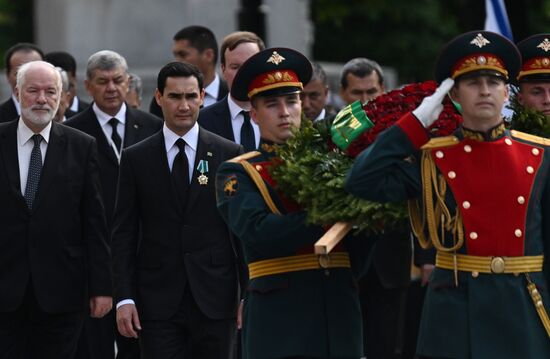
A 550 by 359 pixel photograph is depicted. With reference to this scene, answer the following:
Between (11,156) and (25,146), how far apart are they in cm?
12

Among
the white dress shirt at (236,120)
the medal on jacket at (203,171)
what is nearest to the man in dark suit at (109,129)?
the white dress shirt at (236,120)

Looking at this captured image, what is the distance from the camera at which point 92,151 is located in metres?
10.6

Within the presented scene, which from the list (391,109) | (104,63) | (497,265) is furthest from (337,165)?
(104,63)

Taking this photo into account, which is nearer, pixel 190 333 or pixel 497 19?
pixel 190 333

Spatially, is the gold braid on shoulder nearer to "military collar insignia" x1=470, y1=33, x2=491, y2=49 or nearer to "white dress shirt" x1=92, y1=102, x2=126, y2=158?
"military collar insignia" x1=470, y1=33, x2=491, y2=49

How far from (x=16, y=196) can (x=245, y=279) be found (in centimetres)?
152

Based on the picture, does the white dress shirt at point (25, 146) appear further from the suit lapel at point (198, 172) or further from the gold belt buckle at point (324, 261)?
the gold belt buckle at point (324, 261)

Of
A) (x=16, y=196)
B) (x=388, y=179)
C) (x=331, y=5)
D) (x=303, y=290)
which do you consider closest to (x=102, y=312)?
(x=16, y=196)

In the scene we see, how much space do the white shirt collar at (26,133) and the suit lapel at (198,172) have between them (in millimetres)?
997

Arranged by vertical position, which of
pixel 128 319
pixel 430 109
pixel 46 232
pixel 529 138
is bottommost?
pixel 128 319

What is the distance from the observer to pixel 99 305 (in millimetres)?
10367

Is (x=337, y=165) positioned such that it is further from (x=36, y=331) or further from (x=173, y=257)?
(x=36, y=331)

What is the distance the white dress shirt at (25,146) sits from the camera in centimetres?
1041

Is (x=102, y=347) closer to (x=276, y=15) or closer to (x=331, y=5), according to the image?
(x=276, y=15)
